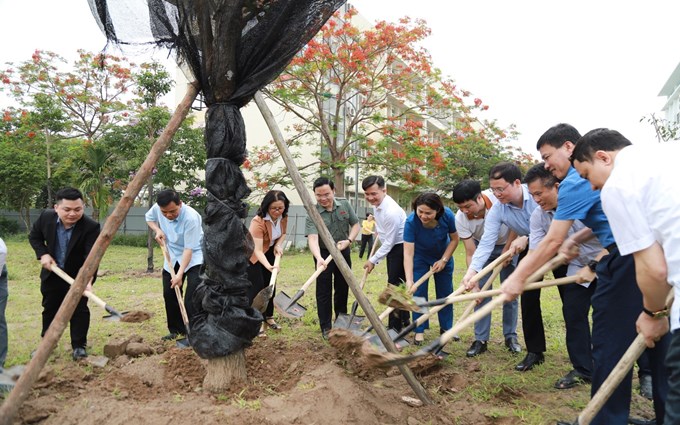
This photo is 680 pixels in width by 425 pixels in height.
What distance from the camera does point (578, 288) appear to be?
3.84 meters

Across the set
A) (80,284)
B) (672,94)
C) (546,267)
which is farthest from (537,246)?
(672,94)

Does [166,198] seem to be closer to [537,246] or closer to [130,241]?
[537,246]

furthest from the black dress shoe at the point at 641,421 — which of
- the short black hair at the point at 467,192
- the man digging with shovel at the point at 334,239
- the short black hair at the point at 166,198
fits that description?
the short black hair at the point at 166,198

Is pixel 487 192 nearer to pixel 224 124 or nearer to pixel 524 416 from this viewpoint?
pixel 524 416

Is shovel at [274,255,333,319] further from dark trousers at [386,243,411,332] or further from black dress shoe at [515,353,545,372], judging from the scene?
black dress shoe at [515,353,545,372]

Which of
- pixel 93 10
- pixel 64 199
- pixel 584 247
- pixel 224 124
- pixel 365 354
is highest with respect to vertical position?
pixel 93 10

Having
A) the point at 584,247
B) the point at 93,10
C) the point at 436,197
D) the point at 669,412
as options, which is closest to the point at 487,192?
the point at 436,197

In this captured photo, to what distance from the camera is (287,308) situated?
544cm

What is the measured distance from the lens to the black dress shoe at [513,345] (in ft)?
16.3

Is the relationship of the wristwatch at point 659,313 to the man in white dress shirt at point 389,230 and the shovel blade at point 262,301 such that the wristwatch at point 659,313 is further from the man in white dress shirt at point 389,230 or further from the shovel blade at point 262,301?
the shovel blade at point 262,301

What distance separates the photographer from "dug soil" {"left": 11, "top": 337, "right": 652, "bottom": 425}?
295 cm

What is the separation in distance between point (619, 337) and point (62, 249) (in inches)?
187

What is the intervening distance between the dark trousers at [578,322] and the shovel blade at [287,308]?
272 centimetres

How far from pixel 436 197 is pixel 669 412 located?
3266mm
